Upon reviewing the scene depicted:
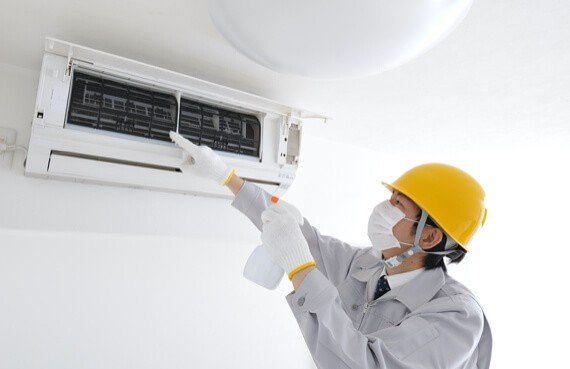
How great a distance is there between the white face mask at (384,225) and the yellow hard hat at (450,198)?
0.22ft

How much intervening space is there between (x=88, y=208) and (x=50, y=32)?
66 centimetres

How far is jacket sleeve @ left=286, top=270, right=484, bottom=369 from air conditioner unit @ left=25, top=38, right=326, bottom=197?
810 mm

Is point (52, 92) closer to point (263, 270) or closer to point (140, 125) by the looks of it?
point (140, 125)

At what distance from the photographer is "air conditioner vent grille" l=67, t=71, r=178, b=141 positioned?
140 cm

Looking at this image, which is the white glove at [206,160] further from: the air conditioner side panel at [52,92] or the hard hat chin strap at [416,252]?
the hard hat chin strap at [416,252]

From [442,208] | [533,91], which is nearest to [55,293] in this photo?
[442,208]

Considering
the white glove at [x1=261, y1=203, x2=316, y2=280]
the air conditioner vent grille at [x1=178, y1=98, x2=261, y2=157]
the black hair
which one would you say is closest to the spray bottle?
the white glove at [x1=261, y1=203, x2=316, y2=280]

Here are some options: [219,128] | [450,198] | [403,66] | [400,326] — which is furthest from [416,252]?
[219,128]

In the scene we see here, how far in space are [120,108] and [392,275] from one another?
1.09 meters

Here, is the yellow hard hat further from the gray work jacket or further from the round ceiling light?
the round ceiling light

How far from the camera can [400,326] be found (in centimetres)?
104

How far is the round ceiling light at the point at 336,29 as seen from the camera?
29.4 inches

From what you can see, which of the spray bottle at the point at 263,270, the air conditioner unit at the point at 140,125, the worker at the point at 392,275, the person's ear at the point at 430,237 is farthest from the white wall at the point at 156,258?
the person's ear at the point at 430,237

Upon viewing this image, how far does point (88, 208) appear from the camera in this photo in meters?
1.64
